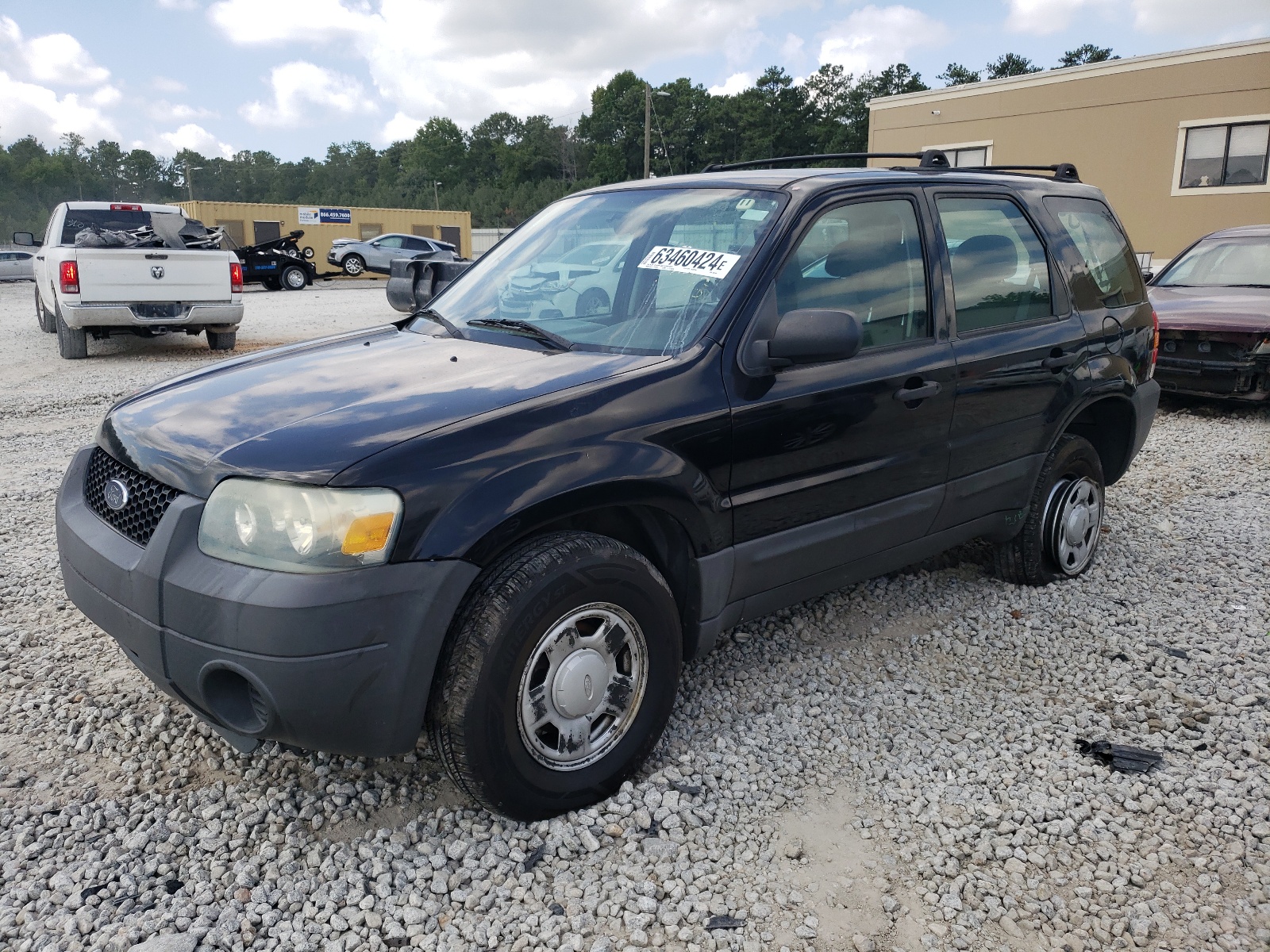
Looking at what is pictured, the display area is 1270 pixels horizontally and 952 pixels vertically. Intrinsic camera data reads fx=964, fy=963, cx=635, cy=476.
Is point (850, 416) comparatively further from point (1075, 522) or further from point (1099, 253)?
point (1099, 253)

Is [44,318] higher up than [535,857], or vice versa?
[44,318]

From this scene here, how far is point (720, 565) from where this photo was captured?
299cm

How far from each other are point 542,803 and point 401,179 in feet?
387

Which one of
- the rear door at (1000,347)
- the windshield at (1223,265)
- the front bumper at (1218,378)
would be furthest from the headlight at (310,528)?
the windshield at (1223,265)

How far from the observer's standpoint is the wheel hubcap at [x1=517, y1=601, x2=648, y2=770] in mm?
2617

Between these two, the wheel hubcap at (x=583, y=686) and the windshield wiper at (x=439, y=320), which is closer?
the wheel hubcap at (x=583, y=686)

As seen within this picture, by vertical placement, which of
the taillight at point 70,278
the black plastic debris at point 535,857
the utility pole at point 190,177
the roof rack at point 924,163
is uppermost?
the utility pole at point 190,177

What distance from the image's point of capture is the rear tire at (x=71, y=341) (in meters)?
11.4

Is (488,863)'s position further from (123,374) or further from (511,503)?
(123,374)

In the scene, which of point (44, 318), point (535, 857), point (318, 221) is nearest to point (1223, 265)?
point (535, 857)

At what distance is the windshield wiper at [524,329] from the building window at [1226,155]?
2707cm

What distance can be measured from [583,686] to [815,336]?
4.01 feet

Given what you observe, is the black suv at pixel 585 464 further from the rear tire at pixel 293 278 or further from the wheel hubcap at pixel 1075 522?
the rear tire at pixel 293 278

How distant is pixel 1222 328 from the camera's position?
8.22 metres
